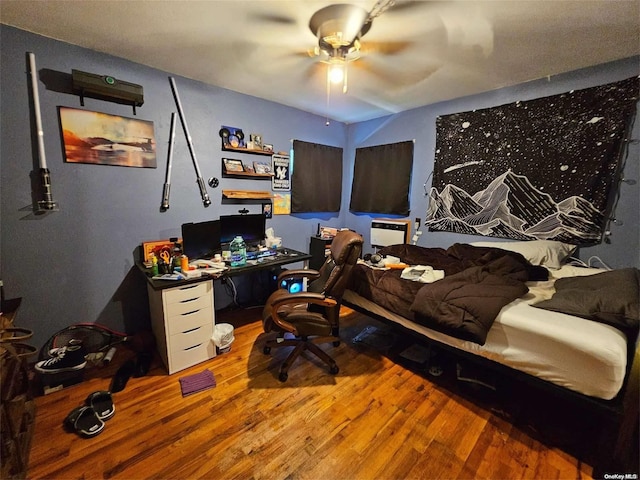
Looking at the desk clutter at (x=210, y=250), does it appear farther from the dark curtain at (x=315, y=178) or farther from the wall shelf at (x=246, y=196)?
the dark curtain at (x=315, y=178)

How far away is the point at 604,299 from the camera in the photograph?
1.55 m

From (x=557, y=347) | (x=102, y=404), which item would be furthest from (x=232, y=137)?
(x=557, y=347)

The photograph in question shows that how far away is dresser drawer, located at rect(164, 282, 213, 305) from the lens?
6.51 feet

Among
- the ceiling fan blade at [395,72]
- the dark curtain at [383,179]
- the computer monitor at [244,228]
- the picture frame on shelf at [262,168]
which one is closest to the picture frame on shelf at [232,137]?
the picture frame on shelf at [262,168]

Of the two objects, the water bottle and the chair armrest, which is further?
the water bottle

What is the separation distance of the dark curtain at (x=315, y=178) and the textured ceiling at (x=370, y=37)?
1085mm

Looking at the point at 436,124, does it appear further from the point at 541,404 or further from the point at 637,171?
the point at 541,404

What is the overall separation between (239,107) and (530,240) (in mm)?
3446

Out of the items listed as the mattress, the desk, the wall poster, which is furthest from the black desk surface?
the mattress

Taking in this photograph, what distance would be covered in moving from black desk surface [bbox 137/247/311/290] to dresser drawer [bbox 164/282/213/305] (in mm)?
43

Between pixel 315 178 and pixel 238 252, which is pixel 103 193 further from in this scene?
pixel 315 178

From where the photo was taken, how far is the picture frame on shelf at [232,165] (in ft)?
9.75

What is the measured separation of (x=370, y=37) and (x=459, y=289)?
6.33 ft

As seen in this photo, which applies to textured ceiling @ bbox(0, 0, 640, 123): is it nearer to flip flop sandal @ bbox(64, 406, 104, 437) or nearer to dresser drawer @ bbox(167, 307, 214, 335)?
dresser drawer @ bbox(167, 307, 214, 335)
